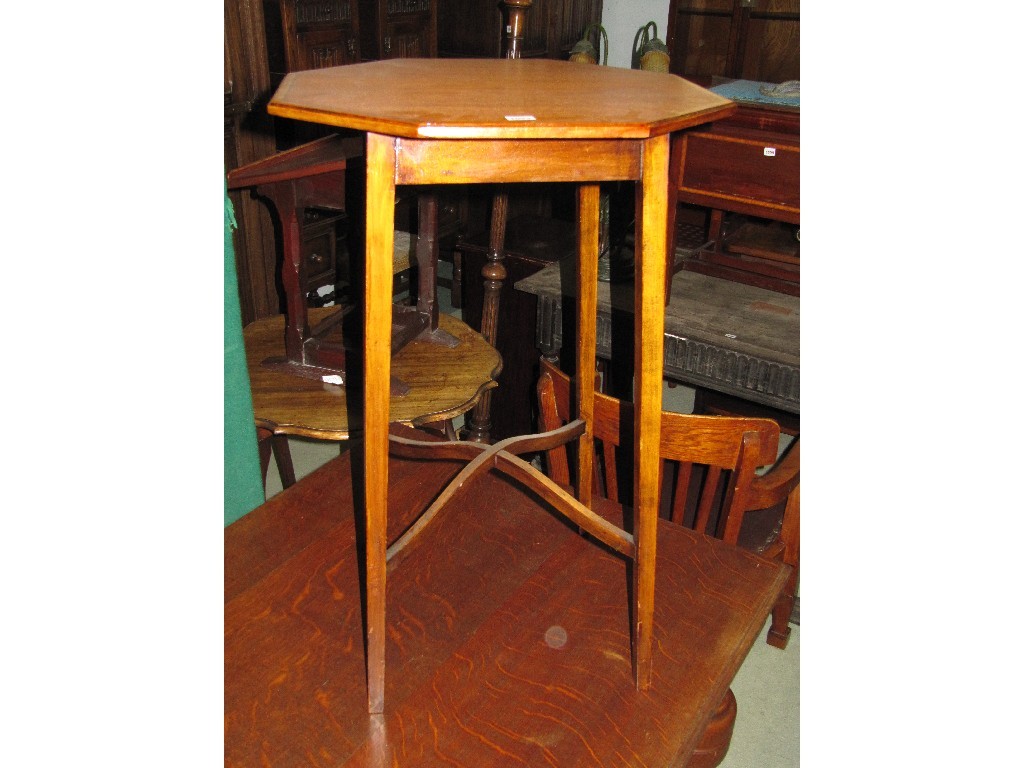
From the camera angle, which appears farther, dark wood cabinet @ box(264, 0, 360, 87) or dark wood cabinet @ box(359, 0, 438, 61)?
dark wood cabinet @ box(359, 0, 438, 61)

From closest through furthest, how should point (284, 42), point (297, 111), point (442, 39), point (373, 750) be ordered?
point (297, 111), point (373, 750), point (284, 42), point (442, 39)

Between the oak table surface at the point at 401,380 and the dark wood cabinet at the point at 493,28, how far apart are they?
2046mm

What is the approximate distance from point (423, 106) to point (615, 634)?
83cm

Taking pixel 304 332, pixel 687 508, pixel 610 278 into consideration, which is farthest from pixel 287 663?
pixel 610 278

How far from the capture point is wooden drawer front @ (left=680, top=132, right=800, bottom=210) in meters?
2.25

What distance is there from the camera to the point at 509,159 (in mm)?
910

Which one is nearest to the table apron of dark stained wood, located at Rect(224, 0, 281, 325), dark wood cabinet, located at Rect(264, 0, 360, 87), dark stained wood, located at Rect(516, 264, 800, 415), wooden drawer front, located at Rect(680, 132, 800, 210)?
dark stained wood, located at Rect(516, 264, 800, 415)

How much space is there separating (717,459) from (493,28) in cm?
286

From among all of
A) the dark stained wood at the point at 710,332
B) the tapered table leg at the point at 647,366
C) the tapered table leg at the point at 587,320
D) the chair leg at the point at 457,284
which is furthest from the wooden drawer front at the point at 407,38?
the tapered table leg at the point at 647,366

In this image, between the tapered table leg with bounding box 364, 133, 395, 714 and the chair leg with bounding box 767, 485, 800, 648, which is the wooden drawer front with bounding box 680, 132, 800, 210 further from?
the tapered table leg with bounding box 364, 133, 395, 714

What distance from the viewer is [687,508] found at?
2102 mm

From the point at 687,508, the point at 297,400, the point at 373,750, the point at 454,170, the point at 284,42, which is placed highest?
the point at 284,42

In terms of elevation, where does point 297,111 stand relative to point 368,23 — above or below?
below

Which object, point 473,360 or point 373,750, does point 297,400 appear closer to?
point 473,360
